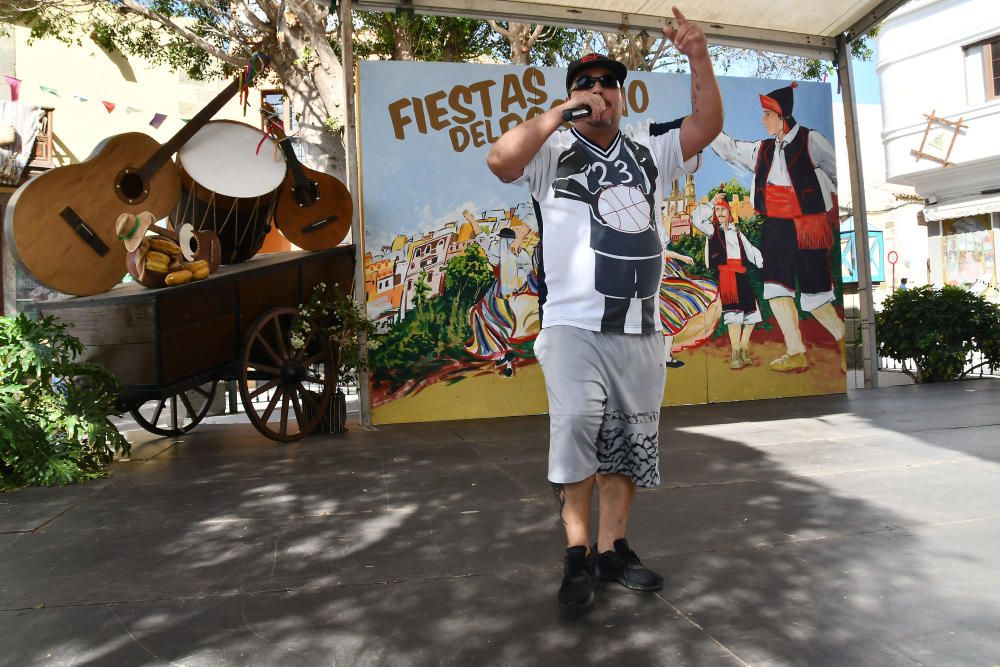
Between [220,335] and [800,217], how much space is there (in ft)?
21.1

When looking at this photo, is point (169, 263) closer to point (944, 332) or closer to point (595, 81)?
point (595, 81)

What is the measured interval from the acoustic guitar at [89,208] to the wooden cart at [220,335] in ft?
0.76

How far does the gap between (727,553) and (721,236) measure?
19.3 feet

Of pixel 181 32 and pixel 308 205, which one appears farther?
pixel 181 32

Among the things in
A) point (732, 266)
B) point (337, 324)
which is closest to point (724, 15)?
point (732, 266)

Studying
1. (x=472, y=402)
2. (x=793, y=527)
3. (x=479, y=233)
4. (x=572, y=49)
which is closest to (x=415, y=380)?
(x=472, y=402)

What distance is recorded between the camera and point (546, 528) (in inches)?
148

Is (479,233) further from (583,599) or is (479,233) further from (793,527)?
(583,599)

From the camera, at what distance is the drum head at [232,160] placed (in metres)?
5.97

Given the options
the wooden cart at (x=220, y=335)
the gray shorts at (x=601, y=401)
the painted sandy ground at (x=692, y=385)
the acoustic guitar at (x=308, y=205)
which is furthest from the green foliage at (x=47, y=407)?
the gray shorts at (x=601, y=401)

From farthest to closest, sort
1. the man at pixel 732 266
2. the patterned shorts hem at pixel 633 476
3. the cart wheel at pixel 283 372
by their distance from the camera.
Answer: the man at pixel 732 266, the cart wheel at pixel 283 372, the patterned shorts hem at pixel 633 476

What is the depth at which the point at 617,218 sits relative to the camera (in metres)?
2.83

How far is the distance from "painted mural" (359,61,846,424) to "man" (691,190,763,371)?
2 cm

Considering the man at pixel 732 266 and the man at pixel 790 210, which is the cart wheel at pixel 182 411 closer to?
the man at pixel 732 266
